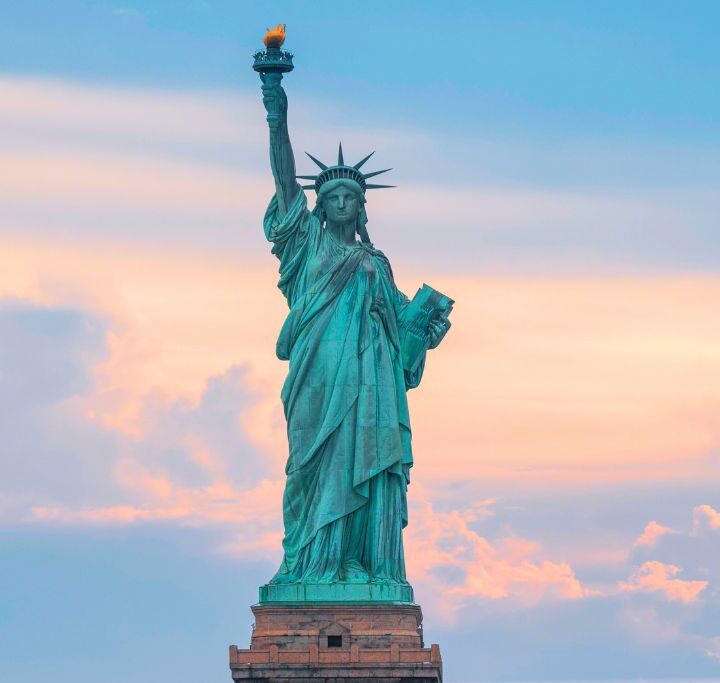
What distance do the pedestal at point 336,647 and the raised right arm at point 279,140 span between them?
9074 mm

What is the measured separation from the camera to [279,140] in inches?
3425

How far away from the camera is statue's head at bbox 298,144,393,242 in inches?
3428

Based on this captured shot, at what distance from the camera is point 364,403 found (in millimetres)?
86125

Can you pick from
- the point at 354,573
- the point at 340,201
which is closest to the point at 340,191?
the point at 340,201

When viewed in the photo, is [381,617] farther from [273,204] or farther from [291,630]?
[273,204]

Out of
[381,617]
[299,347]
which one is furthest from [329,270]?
[381,617]

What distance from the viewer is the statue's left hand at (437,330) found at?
87500 millimetres

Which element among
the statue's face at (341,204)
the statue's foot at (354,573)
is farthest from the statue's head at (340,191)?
the statue's foot at (354,573)

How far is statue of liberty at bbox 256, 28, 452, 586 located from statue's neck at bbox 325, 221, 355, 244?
0.02 meters

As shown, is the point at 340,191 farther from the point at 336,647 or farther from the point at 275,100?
the point at 336,647

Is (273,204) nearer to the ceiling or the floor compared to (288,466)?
nearer to the ceiling

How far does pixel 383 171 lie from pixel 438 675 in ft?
37.3

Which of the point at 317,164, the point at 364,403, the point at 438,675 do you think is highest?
the point at 317,164

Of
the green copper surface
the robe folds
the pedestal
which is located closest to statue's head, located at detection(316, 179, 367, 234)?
the robe folds
